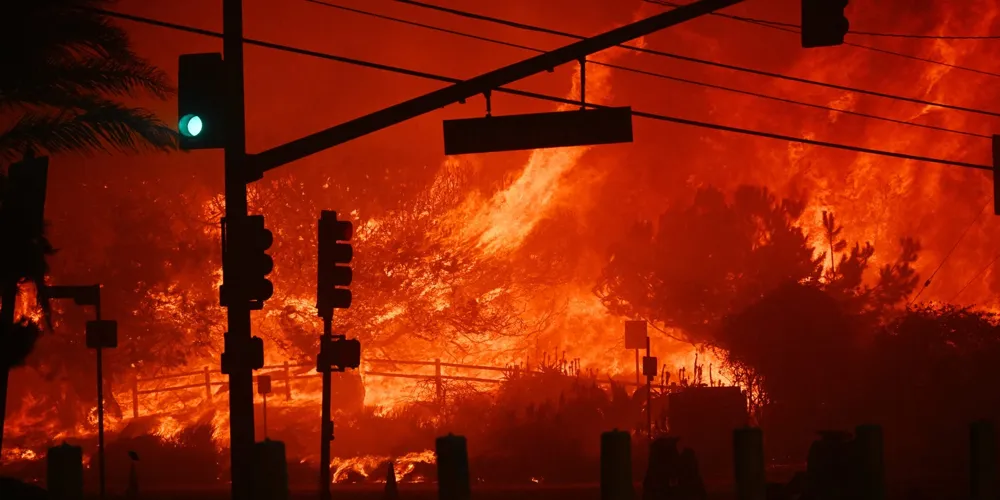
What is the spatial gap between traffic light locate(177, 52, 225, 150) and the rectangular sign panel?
2.61m

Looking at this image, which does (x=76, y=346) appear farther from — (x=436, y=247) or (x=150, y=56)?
(x=150, y=56)

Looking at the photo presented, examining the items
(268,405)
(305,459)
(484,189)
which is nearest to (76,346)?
(268,405)

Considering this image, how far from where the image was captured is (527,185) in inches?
1887

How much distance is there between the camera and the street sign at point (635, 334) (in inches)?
1235

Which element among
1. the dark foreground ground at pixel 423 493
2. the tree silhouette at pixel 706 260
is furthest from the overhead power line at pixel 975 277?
the dark foreground ground at pixel 423 493

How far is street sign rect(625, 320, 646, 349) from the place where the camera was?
31359 mm

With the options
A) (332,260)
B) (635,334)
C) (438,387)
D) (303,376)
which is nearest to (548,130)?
(332,260)

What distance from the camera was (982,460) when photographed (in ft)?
43.9

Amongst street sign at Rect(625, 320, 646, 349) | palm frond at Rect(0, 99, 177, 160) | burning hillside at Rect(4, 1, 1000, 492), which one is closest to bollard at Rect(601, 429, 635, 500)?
palm frond at Rect(0, 99, 177, 160)

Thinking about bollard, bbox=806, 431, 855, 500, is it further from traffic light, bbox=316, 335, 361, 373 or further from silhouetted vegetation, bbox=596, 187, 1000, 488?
silhouetted vegetation, bbox=596, 187, 1000, 488

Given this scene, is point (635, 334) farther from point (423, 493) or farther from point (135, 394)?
point (135, 394)

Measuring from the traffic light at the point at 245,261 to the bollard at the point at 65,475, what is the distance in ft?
11.5

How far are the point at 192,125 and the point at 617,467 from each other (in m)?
6.12

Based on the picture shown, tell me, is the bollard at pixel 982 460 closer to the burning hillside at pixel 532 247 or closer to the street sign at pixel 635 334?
the street sign at pixel 635 334
